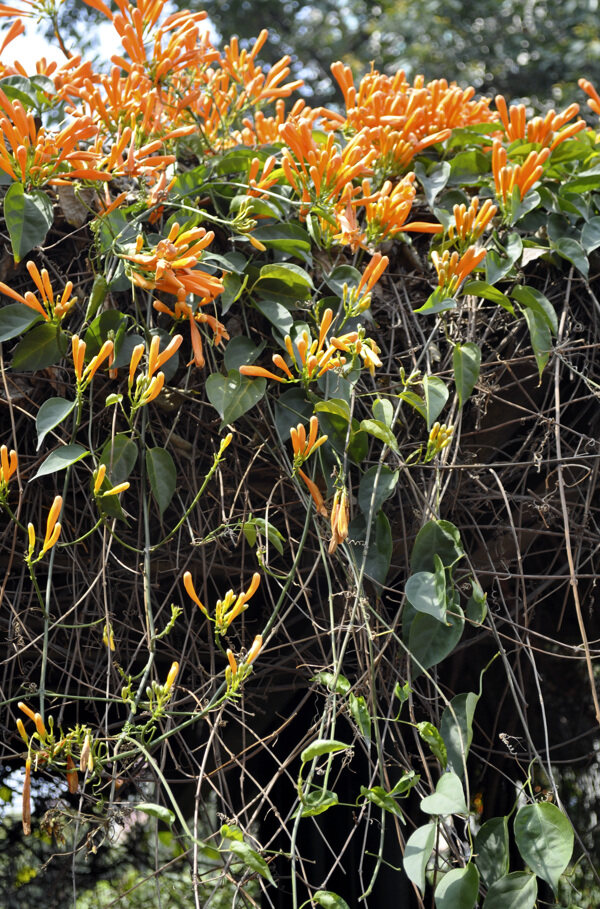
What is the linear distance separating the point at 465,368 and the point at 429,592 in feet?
0.90

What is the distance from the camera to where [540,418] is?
1100 millimetres

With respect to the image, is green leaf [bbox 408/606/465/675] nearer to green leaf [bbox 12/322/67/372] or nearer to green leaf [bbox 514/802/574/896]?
green leaf [bbox 514/802/574/896]

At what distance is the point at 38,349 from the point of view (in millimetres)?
981

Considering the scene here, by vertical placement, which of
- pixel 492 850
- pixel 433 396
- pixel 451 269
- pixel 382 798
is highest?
pixel 451 269

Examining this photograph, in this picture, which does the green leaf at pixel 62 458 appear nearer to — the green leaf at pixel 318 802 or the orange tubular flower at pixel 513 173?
the green leaf at pixel 318 802

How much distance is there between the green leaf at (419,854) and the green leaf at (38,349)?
0.63 metres

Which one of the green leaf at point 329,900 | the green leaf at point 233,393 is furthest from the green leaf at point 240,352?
the green leaf at point 329,900

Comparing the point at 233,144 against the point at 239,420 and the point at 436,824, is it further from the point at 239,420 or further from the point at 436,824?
the point at 436,824

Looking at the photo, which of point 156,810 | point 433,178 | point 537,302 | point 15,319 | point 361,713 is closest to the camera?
point 156,810

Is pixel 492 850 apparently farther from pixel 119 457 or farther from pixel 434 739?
pixel 119 457

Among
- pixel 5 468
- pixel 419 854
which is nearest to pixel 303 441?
pixel 5 468

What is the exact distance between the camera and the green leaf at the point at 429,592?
88 cm

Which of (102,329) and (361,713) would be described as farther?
(102,329)

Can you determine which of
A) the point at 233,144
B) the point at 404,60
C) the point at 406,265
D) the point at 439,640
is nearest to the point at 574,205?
the point at 406,265
